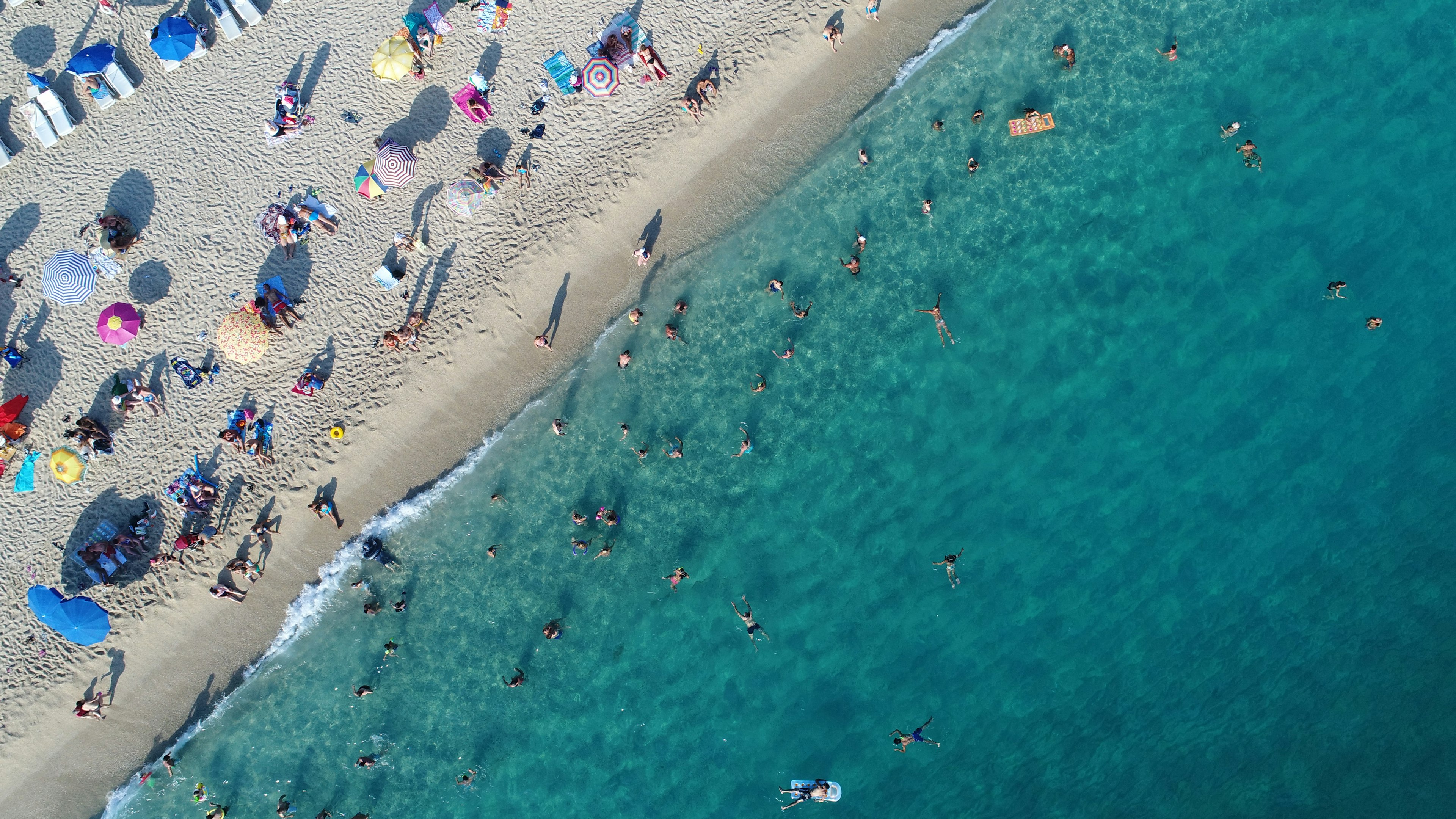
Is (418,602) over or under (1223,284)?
under

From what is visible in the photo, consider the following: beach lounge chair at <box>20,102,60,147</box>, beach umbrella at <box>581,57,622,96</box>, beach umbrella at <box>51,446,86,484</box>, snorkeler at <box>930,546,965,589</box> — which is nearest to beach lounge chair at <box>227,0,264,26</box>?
beach lounge chair at <box>20,102,60,147</box>

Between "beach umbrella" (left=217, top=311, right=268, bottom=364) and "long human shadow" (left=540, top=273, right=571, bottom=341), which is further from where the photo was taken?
"long human shadow" (left=540, top=273, right=571, bottom=341)

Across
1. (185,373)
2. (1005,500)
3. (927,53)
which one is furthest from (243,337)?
(1005,500)

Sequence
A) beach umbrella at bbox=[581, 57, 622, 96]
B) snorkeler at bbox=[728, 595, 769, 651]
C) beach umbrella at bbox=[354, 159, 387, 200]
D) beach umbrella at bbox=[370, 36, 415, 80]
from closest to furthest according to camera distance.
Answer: beach umbrella at bbox=[370, 36, 415, 80] < beach umbrella at bbox=[581, 57, 622, 96] < beach umbrella at bbox=[354, 159, 387, 200] < snorkeler at bbox=[728, 595, 769, 651]

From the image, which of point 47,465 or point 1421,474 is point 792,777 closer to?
point 1421,474

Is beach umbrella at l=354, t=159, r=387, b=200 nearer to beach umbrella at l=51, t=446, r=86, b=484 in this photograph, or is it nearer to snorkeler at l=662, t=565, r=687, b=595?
beach umbrella at l=51, t=446, r=86, b=484

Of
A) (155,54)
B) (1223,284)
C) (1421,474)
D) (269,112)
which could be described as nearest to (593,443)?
(269,112)
